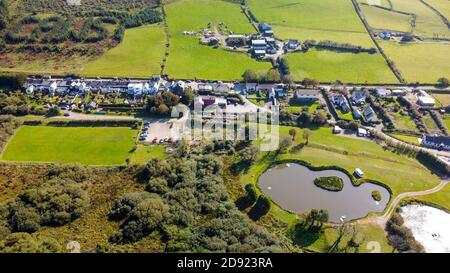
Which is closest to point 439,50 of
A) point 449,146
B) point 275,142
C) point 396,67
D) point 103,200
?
point 396,67

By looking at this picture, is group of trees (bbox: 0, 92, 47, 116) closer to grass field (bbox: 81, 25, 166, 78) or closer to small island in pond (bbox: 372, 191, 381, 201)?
grass field (bbox: 81, 25, 166, 78)

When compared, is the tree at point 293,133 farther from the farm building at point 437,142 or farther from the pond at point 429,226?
the farm building at point 437,142

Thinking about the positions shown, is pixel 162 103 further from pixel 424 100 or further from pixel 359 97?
pixel 424 100

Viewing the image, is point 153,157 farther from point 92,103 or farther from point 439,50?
point 439,50

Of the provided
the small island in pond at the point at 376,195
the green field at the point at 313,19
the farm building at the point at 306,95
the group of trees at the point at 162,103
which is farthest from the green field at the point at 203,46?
the small island in pond at the point at 376,195

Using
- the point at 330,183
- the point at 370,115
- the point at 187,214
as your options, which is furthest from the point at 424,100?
the point at 187,214

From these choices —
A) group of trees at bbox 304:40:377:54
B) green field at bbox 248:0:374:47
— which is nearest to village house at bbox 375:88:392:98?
group of trees at bbox 304:40:377:54
